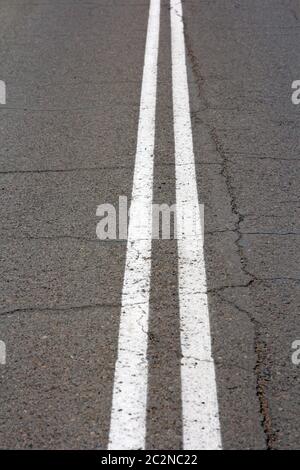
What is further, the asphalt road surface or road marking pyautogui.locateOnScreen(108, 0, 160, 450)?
the asphalt road surface

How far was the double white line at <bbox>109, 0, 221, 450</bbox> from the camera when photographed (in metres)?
3.59

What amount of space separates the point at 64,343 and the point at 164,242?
1325 mm

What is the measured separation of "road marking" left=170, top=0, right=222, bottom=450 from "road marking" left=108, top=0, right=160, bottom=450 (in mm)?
204

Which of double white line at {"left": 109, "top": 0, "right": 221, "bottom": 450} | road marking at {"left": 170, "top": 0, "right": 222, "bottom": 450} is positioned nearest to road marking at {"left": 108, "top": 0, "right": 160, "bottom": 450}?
double white line at {"left": 109, "top": 0, "right": 221, "bottom": 450}

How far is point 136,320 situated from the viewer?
4398mm

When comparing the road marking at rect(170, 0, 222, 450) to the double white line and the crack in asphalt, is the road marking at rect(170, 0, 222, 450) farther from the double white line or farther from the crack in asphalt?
the crack in asphalt

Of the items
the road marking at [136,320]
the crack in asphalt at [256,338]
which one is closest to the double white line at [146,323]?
the road marking at [136,320]

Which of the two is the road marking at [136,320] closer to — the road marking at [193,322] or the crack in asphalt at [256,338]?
the road marking at [193,322]

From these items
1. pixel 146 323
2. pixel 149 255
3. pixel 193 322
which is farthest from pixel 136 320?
pixel 149 255

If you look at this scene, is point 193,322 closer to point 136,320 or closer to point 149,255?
point 136,320

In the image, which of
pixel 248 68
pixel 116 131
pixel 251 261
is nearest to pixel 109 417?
pixel 251 261

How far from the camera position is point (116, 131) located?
24.3 ft

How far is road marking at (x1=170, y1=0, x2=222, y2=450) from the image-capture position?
11.8ft

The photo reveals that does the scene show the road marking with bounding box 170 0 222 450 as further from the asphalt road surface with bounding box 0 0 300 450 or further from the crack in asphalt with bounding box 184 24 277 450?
the crack in asphalt with bounding box 184 24 277 450
